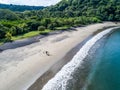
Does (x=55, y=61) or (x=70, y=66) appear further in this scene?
(x=55, y=61)

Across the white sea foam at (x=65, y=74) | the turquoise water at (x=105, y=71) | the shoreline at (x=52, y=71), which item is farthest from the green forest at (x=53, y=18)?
the turquoise water at (x=105, y=71)

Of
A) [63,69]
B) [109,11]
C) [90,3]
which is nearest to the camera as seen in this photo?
[63,69]

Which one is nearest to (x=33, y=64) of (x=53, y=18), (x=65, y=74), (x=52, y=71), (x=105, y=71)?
(x=52, y=71)

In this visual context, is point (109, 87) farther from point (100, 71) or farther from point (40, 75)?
point (40, 75)

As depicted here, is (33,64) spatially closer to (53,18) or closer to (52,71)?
(52,71)

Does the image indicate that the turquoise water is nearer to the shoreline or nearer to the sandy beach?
the shoreline

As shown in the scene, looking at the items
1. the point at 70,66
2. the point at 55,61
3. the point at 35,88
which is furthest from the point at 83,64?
the point at 35,88

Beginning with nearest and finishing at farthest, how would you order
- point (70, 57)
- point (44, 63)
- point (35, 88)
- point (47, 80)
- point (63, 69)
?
point (35, 88) → point (47, 80) → point (63, 69) → point (44, 63) → point (70, 57)

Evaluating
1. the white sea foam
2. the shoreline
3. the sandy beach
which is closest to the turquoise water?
the white sea foam
